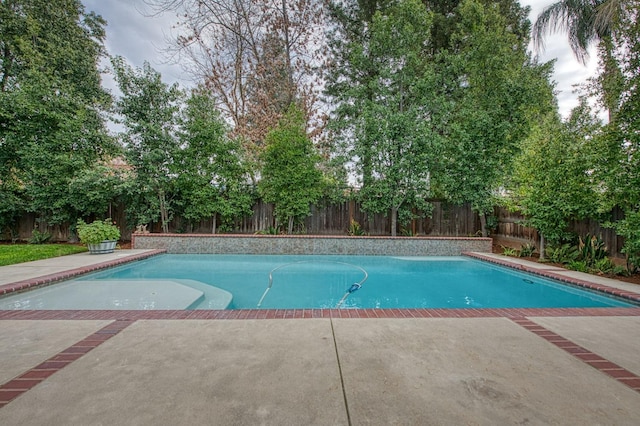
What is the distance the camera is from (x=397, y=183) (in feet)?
32.4

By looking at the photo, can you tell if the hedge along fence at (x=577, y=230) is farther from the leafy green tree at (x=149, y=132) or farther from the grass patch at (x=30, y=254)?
the grass patch at (x=30, y=254)

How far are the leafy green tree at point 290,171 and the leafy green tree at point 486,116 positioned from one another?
426 centimetres

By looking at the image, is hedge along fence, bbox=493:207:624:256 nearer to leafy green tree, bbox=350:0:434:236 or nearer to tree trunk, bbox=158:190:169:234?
leafy green tree, bbox=350:0:434:236

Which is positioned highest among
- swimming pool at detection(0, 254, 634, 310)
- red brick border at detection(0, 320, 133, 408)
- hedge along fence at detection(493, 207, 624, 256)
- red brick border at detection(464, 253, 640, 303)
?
hedge along fence at detection(493, 207, 624, 256)

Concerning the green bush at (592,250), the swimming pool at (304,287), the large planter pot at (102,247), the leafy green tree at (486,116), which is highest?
the leafy green tree at (486,116)

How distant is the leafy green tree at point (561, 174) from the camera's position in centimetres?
591

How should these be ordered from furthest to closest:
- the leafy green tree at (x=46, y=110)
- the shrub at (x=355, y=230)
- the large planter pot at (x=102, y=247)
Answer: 1. the shrub at (x=355, y=230)
2. the leafy green tree at (x=46, y=110)
3. the large planter pot at (x=102, y=247)

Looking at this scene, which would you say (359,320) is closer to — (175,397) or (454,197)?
(175,397)

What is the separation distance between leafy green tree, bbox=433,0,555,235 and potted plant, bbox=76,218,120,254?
9.83 m

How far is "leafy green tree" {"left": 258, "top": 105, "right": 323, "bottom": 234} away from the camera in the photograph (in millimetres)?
9641

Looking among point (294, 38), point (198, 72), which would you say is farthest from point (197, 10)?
point (294, 38)

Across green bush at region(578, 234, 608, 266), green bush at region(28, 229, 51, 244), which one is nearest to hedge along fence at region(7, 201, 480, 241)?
green bush at region(578, 234, 608, 266)

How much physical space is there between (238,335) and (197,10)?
13091mm

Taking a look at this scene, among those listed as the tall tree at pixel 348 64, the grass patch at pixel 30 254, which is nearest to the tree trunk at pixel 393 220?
the tall tree at pixel 348 64
